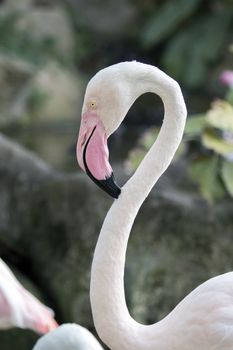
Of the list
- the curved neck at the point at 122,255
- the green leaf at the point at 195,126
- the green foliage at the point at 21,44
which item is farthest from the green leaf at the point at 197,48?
the curved neck at the point at 122,255

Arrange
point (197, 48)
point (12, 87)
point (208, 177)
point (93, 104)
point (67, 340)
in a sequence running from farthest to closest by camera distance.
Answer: point (197, 48) < point (12, 87) < point (208, 177) < point (67, 340) < point (93, 104)

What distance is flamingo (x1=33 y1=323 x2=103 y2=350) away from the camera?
2691mm

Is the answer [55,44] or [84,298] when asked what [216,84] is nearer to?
[55,44]

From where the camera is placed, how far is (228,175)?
392cm

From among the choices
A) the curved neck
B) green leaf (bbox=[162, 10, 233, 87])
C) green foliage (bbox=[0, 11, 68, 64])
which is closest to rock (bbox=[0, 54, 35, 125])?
green foliage (bbox=[0, 11, 68, 64])

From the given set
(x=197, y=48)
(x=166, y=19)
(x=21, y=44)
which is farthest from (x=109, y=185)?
(x=166, y=19)

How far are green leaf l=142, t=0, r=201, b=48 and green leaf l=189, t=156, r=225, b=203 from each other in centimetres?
873

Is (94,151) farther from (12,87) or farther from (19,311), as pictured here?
(12,87)

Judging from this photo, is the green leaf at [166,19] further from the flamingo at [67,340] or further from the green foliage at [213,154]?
the flamingo at [67,340]

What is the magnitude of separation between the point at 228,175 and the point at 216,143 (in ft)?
0.54

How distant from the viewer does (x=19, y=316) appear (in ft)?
8.93

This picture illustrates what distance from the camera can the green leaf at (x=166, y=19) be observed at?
1248cm

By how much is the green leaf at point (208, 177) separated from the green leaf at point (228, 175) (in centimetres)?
4

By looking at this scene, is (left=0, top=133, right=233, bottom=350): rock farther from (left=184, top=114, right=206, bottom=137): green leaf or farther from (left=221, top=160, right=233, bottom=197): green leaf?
(left=184, top=114, right=206, bottom=137): green leaf
